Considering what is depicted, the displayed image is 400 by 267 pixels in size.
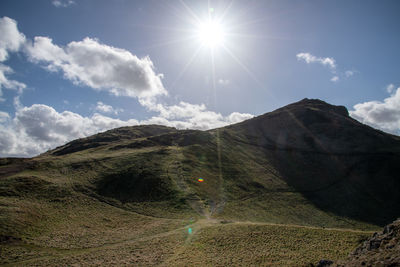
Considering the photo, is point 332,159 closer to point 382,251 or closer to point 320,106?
point 320,106

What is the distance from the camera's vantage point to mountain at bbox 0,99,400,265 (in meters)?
34.1

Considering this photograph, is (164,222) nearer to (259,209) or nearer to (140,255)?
(140,255)

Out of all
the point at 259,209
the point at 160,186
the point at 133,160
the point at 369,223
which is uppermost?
the point at 133,160

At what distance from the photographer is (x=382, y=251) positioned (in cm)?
1641

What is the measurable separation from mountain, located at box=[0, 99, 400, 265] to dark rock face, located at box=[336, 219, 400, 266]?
1003cm

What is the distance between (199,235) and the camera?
36.2m

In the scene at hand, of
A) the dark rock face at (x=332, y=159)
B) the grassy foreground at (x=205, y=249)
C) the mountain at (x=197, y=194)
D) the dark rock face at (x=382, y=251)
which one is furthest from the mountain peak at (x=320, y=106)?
the dark rock face at (x=382, y=251)

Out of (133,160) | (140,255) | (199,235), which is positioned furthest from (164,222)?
(133,160)

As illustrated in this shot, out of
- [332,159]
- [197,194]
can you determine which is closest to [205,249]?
[197,194]

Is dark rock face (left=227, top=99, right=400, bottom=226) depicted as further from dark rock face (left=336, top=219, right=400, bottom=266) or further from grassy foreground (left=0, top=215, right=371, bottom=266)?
dark rock face (left=336, top=219, right=400, bottom=266)

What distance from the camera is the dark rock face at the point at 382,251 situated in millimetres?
14656

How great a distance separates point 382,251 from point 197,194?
46739 mm

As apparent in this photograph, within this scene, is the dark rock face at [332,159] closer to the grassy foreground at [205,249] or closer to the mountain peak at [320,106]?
the mountain peak at [320,106]

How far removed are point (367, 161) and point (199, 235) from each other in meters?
96.9
